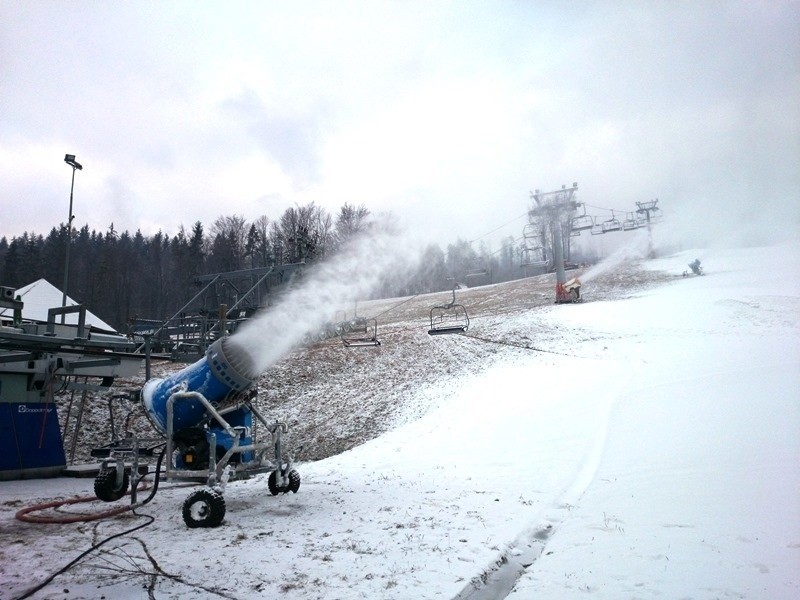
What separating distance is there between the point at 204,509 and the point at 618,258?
212 ft

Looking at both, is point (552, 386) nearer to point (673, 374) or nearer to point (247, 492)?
point (673, 374)

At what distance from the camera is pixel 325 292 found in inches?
568

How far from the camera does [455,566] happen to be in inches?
252

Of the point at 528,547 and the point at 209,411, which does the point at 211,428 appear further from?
the point at 528,547

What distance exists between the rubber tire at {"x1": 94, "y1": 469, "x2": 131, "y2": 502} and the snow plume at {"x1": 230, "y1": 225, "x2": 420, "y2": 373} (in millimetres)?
3886

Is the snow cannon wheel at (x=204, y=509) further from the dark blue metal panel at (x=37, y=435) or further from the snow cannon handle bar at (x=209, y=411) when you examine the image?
the dark blue metal panel at (x=37, y=435)

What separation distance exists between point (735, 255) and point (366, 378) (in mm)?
41223

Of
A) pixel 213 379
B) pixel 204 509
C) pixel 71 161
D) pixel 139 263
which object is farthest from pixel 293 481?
pixel 139 263

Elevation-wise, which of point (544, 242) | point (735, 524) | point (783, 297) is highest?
point (544, 242)

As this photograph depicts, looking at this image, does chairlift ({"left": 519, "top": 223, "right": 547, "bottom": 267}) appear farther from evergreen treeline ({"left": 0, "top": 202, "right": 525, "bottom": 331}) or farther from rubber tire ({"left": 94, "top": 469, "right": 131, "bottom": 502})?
rubber tire ({"left": 94, "top": 469, "right": 131, "bottom": 502})

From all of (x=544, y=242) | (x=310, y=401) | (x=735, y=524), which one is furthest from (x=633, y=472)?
(x=544, y=242)

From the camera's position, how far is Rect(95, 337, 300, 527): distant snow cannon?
Result: 920cm

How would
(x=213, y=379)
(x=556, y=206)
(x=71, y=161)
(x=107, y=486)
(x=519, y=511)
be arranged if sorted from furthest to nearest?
(x=556, y=206), (x=71, y=161), (x=107, y=486), (x=213, y=379), (x=519, y=511)

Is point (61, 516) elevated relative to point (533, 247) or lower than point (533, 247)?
lower
